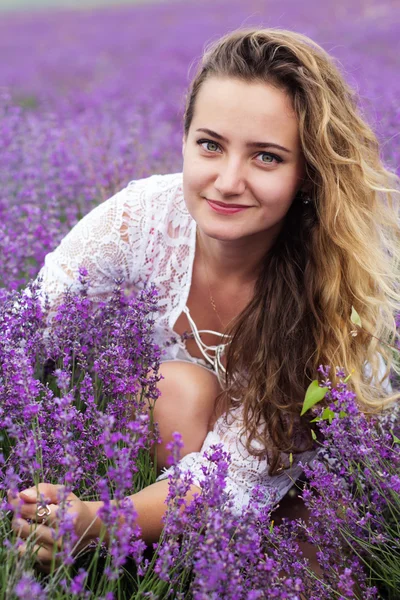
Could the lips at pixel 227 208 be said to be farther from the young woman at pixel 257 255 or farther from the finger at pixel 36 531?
→ the finger at pixel 36 531

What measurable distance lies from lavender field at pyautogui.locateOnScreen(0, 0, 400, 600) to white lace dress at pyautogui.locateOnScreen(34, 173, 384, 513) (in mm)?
248

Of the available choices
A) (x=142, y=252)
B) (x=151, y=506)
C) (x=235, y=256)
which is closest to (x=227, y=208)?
(x=235, y=256)

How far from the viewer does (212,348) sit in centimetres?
261

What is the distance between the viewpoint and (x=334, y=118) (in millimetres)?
2271

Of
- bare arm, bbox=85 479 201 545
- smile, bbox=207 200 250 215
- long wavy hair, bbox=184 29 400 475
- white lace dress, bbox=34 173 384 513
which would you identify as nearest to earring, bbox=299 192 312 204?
long wavy hair, bbox=184 29 400 475

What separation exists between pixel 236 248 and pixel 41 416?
3.17 feet

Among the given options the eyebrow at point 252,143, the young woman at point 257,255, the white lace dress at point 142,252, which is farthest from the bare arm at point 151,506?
the eyebrow at point 252,143

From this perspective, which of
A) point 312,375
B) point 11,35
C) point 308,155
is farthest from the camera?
point 11,35

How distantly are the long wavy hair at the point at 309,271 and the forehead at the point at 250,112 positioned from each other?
0.03 meters

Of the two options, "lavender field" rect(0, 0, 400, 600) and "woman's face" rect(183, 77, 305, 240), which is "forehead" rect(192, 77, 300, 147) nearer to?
"woman's face" rect(183, 77, 305, 240)

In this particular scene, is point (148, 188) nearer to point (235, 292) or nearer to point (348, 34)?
point (235, 292)

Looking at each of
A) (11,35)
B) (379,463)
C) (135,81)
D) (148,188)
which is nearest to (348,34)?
(135,81)

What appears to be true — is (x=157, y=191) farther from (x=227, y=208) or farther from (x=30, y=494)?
(x=30, y=494)

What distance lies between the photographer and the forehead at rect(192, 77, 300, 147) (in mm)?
2123
